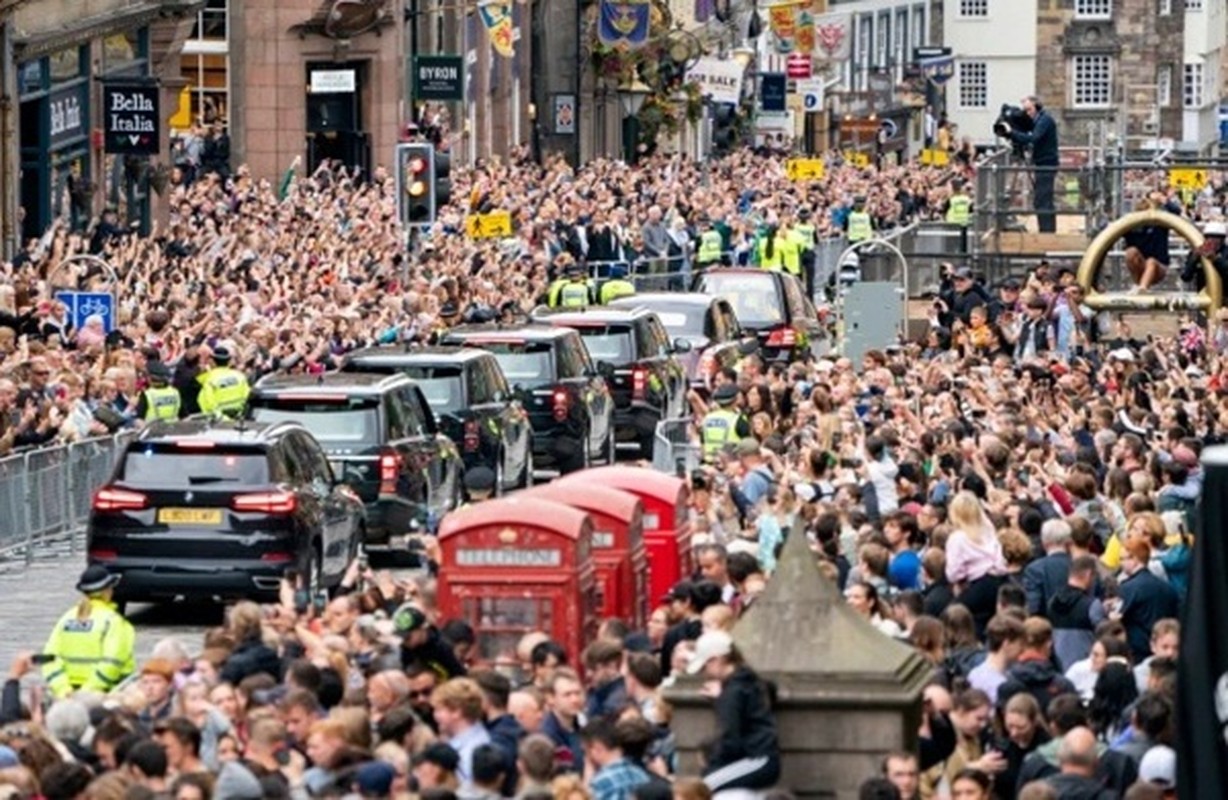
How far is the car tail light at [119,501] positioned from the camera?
27422 mm

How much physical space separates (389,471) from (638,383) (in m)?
9.39

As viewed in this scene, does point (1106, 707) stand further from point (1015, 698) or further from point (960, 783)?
point (960, 783)

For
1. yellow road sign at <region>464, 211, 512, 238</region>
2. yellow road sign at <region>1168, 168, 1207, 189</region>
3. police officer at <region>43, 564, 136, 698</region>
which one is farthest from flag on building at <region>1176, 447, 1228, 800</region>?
yellow road sign at <region>1168, 168, 1207, 189</region>

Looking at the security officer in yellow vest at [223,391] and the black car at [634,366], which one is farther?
the black car at [634,366]

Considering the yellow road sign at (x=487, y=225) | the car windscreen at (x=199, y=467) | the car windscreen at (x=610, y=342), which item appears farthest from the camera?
the yellow road sign at (x=487, y=225)

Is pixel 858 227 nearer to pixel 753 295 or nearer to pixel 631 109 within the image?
pixel 753 295

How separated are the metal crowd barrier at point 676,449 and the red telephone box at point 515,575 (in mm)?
11243

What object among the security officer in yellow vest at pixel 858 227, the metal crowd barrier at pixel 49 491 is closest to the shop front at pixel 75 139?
the security officer in yellow vest at pixel 858 227

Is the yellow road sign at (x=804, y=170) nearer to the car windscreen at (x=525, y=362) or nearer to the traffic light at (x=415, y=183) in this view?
the traffic light at (x=415, y=183)

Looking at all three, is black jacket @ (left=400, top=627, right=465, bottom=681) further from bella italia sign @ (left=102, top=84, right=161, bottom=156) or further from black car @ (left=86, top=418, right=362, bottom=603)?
bella italia sign @ (left=102, top=84, right=161, bottom=156)

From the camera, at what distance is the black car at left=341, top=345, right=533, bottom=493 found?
33875 mm

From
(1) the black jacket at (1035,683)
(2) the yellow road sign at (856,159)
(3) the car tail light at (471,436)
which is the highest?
(2) the yellow road sign at (856,159)

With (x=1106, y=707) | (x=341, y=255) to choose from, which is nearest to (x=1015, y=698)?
(x=1106, y=707)

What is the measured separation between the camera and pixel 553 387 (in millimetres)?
37094
